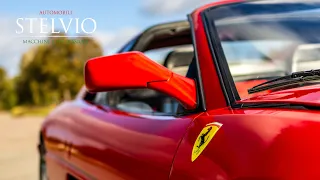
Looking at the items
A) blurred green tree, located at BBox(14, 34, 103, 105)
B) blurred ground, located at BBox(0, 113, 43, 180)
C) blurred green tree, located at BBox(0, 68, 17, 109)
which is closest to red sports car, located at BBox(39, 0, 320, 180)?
blurred ground, located at BBox(0, 113, 43, 180)

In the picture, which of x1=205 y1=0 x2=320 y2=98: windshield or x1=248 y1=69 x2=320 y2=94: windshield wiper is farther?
x1=205 y1=0 x2=320 y2=98: windshield

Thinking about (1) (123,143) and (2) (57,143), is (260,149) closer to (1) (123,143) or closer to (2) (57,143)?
(1) (123,143)

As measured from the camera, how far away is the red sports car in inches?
59.3

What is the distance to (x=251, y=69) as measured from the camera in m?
3.21

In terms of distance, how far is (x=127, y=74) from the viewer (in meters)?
1.95

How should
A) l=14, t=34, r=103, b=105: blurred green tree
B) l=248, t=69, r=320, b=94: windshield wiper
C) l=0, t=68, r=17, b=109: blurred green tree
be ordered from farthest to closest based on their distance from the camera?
l=0, t=68, r=17, b=109: blurred green tree → l=14, t=34, r=103, b=105: blurred green tree → l=248, t=69, r=320, b=94: windshield wiper

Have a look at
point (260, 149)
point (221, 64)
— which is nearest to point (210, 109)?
point (221, 64)

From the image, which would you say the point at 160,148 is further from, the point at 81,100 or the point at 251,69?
the point at 81,100

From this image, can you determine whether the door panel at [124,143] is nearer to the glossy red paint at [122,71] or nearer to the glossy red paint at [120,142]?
the glossy red paint at [120,142]

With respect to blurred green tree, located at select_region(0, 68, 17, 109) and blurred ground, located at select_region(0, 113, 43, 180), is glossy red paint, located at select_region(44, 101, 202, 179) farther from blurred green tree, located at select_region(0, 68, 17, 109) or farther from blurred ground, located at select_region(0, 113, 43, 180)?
blurred green tree, located at select_region(0, 68, 17, 109)


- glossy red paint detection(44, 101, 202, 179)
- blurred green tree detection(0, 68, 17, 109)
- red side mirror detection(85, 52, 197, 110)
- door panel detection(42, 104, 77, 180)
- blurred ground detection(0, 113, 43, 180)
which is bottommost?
blurred green tree detection(0, 68, 17, 109)

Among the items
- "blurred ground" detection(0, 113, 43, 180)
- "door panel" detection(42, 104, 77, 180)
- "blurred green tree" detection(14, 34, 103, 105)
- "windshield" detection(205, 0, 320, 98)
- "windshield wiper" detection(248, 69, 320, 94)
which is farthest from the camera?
"blurred green tree" detection(14, 34, 103, 105)

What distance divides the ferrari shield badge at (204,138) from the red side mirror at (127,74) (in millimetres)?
264

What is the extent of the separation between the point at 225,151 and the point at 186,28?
70.0 inches
